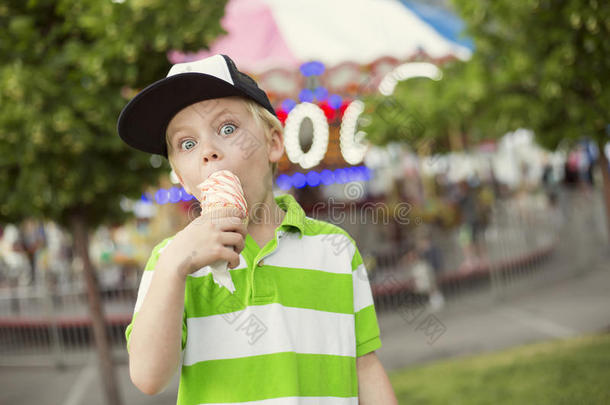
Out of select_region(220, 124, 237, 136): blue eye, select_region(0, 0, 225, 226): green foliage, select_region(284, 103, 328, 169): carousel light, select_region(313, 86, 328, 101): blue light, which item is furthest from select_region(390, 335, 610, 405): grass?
select_region(313, 86, 328, 101): blue light

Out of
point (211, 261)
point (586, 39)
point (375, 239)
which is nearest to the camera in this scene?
point (211, 261)

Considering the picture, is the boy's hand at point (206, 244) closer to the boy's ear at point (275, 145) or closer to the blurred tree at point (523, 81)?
the boy's ear at point (275, 145)

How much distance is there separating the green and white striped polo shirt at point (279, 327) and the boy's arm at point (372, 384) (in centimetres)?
4

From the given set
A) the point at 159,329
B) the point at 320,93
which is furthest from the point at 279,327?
the point at 320,93

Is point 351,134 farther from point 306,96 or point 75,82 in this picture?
point 75,82

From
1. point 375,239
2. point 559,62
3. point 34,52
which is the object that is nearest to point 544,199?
point 375,239

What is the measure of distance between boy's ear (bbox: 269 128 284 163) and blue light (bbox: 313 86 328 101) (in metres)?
9.16

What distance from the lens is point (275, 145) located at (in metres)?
1.68

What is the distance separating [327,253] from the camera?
1.63 metres

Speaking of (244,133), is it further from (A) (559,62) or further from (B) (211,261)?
(A) (559,62)

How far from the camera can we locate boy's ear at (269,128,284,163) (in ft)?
5.43

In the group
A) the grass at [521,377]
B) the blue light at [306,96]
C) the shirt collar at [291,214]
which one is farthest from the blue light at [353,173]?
the shirt collar at [291,214]

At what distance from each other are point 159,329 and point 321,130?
31.9 feet

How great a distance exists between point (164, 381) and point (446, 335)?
7077 millimetres
